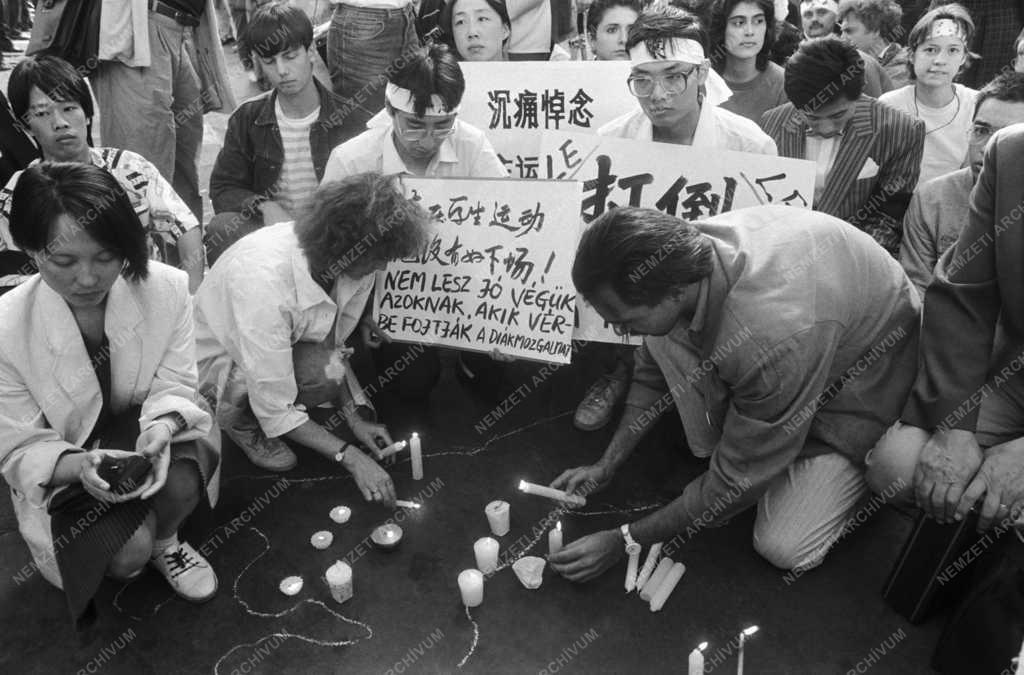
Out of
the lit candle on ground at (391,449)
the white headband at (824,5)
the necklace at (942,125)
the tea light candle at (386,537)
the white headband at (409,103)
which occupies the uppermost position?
the white headband at (409,103)

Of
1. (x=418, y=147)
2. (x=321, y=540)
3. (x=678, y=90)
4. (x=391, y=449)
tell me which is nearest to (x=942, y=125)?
(x=678, y=90)

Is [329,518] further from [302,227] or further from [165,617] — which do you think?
[302,227]

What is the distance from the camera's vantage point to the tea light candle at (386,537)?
301 centimetres

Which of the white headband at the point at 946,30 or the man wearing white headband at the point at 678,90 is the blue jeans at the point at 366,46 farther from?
the white headband at the point at 946,30

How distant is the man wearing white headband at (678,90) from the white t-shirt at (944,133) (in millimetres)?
1387

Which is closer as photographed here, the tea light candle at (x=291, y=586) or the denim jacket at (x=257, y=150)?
the tea light candle at (x=291, y=586)

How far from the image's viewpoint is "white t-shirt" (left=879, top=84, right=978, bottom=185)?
4.52m

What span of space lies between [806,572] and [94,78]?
440cm

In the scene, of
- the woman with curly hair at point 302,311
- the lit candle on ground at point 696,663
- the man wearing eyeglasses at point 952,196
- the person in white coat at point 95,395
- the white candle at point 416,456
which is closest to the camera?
the lit candle on ground at point 696,663

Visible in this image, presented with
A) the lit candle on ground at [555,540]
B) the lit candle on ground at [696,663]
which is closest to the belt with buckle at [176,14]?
the lit candle on ground at [555,540]

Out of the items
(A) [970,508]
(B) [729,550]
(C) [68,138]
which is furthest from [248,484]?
(A) [970,508]

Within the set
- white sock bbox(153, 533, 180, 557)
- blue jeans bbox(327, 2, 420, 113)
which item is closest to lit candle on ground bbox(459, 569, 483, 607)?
white sock bbox(153, 533, 180, 557)

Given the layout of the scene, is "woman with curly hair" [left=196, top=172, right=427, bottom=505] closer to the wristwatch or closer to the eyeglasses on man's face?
the wristwatch

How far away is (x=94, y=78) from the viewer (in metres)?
4.36
